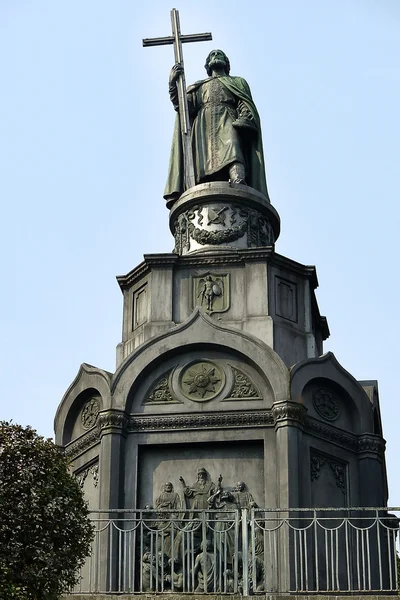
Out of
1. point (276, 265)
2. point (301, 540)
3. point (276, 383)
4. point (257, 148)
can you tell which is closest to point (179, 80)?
point (257, 148)

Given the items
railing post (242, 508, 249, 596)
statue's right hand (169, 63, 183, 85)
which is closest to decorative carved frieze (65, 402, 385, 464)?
railing post (242, 508, 249, 596)

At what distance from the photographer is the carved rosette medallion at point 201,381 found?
2245cm

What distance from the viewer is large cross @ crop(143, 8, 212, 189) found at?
25906 millimetres

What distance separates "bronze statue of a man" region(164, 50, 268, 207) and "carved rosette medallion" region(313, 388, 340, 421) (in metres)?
4.90

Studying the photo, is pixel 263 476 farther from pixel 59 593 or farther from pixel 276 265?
pixel 59 593

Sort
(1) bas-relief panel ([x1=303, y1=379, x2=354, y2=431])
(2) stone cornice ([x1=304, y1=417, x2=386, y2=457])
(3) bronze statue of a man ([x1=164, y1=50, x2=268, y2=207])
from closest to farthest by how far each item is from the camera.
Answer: (2) stone cornice ([x1=304, y1=417, x2=386, y2=457]) < (1) bas-relief panel ([x1=303, y1=379, x2=354, y2=431]) < (3) bronze statue of a man ([x1=164, y1=50, x2=268, y2=207])

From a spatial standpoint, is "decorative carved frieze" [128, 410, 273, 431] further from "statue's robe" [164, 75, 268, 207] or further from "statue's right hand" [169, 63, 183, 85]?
"statue's right hand" [169, 63, 183, 85]

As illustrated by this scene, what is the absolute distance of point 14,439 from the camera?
16.6m

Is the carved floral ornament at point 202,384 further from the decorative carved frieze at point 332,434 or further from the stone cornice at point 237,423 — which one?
the decorative carved frieze at point 332,434

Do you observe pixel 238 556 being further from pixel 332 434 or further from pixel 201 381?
pixel 201 381

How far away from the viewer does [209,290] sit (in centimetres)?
2361

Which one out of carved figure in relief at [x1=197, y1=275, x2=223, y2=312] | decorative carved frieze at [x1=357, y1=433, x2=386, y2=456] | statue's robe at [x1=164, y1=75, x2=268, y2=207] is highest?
statue's robe at [x1=164, y1=75, x2=268, y2=207]

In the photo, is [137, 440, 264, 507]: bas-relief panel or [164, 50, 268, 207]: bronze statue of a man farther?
[164, 50, 268, 207]: bronze statue of a man

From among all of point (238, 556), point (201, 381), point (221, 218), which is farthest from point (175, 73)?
point (238, 556)
